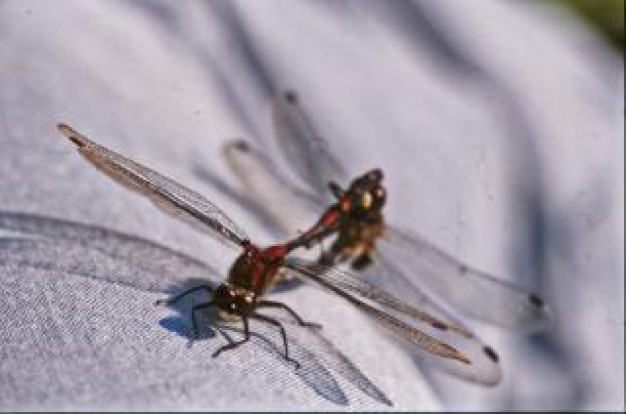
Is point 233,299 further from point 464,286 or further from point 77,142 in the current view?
point 464,286

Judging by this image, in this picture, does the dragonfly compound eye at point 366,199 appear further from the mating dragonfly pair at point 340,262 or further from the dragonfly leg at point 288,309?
the dragonfly leg at point 288,309

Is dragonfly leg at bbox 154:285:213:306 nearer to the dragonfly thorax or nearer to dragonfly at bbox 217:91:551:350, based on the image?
the dragonfly thorax

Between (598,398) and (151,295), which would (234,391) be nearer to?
(151,295)

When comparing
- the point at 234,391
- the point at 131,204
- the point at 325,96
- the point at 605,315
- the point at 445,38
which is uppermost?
the point at 445,38

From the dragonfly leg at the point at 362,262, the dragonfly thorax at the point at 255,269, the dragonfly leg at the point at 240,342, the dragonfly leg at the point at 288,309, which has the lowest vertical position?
the dragonfly leg at the point at 240,342

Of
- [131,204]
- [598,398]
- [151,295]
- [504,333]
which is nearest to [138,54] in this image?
[131,204]

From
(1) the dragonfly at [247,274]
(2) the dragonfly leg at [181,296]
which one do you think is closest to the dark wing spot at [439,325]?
(1) the dragonfly at [247,274]

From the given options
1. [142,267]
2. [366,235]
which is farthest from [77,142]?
[366,235]

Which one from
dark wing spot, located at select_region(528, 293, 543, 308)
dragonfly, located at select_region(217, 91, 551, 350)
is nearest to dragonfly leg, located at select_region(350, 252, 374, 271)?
dragonfly, located at select_region(217, 91, 551, 350)
